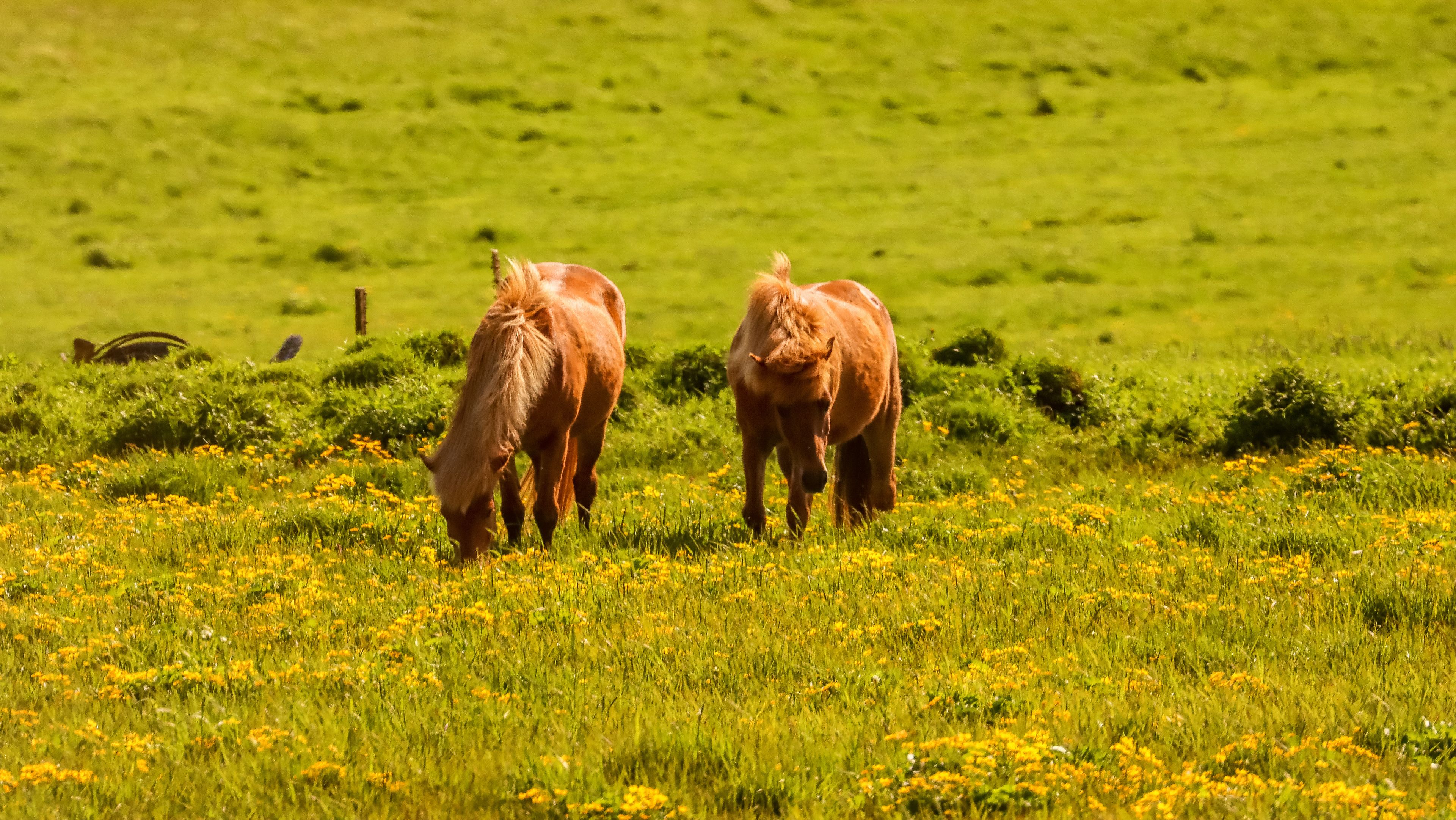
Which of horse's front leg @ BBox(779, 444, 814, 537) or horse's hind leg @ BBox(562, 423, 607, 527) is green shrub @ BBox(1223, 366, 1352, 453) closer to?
horse's front leg @ BBox(779, 444, 814, 537)

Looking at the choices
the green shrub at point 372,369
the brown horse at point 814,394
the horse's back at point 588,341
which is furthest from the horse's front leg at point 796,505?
the green shrub at point 372,369

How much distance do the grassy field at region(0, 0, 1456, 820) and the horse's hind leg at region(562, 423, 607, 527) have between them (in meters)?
0.38

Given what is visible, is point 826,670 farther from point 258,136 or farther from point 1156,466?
point 258,136

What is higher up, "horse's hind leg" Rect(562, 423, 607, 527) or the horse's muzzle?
the horse's muzzle

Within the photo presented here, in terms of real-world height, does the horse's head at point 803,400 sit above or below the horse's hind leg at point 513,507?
above

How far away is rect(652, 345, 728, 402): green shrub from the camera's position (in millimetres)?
16109

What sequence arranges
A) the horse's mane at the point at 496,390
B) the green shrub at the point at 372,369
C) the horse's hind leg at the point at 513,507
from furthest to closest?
the green shrub at the point at 372,369, the horse's hind leg at the point at 513,507, the horse's mane at the point at 496,390

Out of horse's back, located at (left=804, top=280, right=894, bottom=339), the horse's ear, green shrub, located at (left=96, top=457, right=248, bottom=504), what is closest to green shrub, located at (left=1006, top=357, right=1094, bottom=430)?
horse's back, located at (left=804, top=280, right=894, bottom=339)

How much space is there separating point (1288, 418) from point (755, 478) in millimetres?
7576

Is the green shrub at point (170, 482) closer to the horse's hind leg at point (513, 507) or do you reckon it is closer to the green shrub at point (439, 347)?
the horse's hind leg at point (513, 507)

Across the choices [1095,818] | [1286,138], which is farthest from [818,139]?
[1095,818]

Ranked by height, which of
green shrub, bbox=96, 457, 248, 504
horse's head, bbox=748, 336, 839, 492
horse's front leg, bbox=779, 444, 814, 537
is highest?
horse's head, bbox=748, 336, 839, 492

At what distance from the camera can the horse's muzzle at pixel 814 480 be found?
27.9ft

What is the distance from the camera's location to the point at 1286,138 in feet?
122
